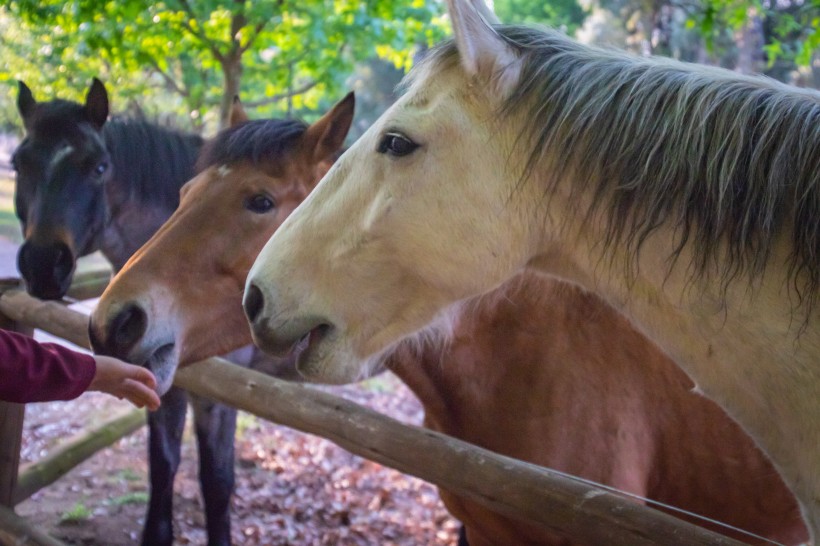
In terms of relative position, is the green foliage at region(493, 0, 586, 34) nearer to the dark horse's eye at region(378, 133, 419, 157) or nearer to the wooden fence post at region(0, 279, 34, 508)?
the wooden fence post at region(0, 279, 34, 508)

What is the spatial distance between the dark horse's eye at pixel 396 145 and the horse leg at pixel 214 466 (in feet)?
8.09

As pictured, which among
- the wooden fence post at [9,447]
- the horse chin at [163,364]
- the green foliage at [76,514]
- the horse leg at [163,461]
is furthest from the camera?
the green foliage at [76,514]

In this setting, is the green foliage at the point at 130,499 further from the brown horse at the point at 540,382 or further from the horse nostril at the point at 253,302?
the horse nostril at the point at 253,302

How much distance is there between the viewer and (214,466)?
11.8ft

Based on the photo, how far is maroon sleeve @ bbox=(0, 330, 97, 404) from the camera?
161 centimetres

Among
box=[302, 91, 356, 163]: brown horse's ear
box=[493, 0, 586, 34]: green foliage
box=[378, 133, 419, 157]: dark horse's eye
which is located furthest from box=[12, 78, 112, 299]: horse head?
box=[493, 0, 586, 34]: green foliage

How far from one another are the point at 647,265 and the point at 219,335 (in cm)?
162

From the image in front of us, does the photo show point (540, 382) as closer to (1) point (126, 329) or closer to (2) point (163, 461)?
(1) point (126, 329)

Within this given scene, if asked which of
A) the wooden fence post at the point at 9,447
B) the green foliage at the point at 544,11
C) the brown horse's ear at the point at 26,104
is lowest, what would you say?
the green foliage at the point at 544,11

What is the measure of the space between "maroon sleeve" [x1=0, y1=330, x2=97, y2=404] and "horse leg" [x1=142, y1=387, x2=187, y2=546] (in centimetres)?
191

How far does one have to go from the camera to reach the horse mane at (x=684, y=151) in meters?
1.20

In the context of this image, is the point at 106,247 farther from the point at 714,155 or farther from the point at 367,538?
the point at 714,155

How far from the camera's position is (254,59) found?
5430 millimetres

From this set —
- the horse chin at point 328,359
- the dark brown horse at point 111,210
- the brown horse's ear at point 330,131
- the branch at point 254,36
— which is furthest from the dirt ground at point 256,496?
the branch at point 254,36
